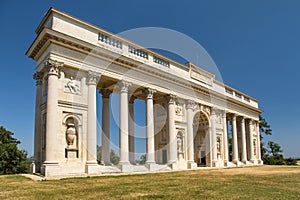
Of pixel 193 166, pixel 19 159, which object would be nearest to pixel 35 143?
pixel 193 166

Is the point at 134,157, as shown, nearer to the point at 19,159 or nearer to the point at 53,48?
the point at 53,48

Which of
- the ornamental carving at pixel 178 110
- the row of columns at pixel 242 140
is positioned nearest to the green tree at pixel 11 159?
the ornamental carving at pixel 178 110

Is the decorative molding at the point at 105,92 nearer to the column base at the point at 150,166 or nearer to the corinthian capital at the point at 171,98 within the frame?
the corinthian capital at the point at 171,98

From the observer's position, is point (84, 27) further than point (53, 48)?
Yes

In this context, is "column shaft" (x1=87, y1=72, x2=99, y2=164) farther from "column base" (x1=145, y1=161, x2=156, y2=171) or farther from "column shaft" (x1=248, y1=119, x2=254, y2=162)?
"column shaft" (x1=248, y1=119, x2=254, y2=162)

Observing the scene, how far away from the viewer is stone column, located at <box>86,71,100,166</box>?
2272 cm

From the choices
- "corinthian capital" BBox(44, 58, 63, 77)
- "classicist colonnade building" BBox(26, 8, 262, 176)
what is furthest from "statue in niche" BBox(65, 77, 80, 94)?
"corinthian capital" BBox(44, 58, 63, 77)

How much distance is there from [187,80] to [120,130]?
Result: 13248 millimetres

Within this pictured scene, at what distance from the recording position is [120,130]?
85.7 feet

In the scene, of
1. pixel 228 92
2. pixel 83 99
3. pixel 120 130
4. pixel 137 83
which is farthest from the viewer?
pixel 228 92

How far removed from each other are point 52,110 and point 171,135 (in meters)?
15.6

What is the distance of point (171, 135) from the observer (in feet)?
105

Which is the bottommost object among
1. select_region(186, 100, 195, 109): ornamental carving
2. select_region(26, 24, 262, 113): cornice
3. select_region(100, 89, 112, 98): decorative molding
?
select_region(186, 100, 195, 109): ornamental carving

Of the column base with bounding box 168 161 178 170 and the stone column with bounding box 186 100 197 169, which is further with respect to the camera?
the stone column with bounding box 186 100 197 169
